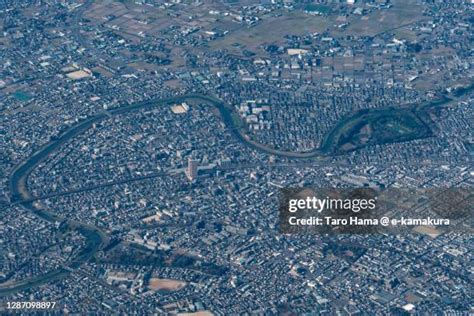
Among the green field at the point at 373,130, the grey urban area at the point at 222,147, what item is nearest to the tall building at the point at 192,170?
the grey urban area at the point at 222,147

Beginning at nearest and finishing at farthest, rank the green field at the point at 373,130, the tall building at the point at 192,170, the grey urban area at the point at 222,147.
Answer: the grey urban area at the point at 222,147 → the tall building at the point at 192,170 → the green field at the point at 373,130

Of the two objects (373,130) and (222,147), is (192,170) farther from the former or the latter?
(373,130)

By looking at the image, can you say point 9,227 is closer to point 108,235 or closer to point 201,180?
point 108,235

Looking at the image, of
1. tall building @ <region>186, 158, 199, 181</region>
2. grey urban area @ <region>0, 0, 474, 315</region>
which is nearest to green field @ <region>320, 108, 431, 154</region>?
grey urban area @ <region>0, 0, 474, 315</region>

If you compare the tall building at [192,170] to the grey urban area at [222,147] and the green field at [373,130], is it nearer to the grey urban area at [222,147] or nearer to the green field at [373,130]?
the grey urban area at [222,147]

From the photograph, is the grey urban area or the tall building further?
the tall building

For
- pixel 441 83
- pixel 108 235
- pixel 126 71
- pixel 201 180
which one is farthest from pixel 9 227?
pixel 441 83

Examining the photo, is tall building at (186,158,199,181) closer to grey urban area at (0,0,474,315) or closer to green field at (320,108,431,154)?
grey urban area at (0,0,474,315)

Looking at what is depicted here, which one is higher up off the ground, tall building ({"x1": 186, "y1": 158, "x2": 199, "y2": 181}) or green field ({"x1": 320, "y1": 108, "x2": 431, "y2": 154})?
tall building ({"x1": 186, "y1": 158, "x2": 199, "y2": 181})
